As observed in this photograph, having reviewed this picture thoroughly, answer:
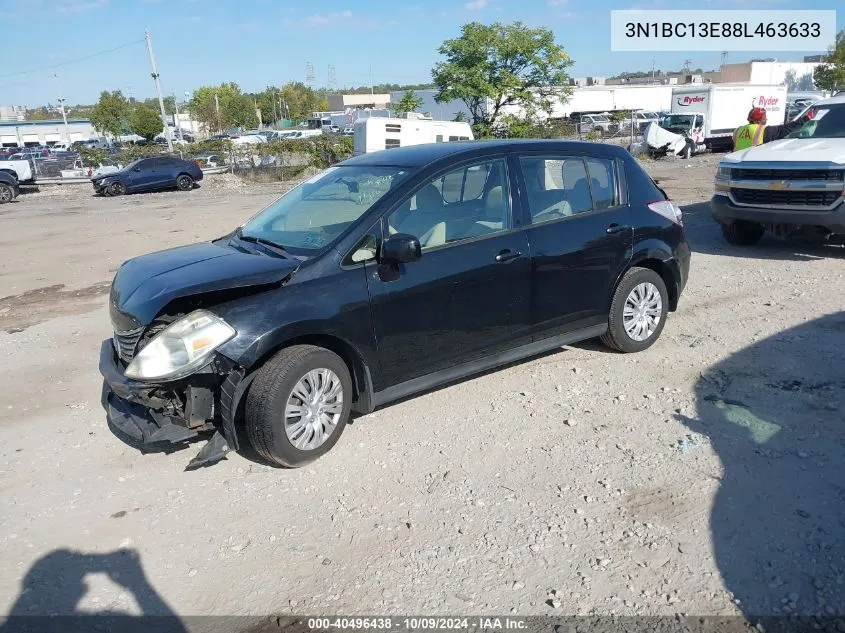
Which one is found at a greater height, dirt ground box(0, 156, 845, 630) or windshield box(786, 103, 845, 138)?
windshield box(786, 103, 845, 138)

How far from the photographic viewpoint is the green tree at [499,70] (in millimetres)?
28609

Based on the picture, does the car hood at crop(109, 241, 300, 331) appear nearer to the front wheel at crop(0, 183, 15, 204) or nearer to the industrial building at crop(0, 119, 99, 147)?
the front wheel at crop(0, 183, 15, 204)

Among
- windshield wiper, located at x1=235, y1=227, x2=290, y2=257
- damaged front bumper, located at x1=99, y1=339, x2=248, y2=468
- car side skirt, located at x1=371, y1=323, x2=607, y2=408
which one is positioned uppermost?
windshield wiper, located at x1=235, y1=227, x2=290, y2=257

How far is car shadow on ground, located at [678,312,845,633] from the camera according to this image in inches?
116

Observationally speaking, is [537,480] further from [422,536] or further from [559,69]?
[559,69]

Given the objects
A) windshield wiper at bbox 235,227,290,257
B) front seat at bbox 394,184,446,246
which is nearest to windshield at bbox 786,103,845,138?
front seat at bbox 394,184,446,246

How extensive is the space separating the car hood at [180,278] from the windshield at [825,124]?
28.2 ft

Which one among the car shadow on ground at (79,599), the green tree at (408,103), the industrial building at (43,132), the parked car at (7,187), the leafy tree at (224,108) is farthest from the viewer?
the industrial building at (43,132)

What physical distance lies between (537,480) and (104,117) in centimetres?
7125

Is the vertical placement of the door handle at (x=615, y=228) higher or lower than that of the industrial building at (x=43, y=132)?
lower

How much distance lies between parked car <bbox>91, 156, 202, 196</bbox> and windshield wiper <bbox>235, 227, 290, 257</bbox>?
21.6 metres

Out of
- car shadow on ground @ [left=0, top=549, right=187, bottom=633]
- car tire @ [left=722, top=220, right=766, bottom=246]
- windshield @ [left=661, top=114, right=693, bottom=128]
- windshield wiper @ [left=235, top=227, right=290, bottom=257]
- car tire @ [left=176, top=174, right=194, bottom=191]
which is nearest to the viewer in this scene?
car shadow on ground @ [left=0, top=549, right=187, bottom=633]

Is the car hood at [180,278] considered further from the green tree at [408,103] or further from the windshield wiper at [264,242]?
the green tree at [408,103]

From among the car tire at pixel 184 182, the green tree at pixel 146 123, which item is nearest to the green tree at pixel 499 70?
the car tire at pixel 184 182
